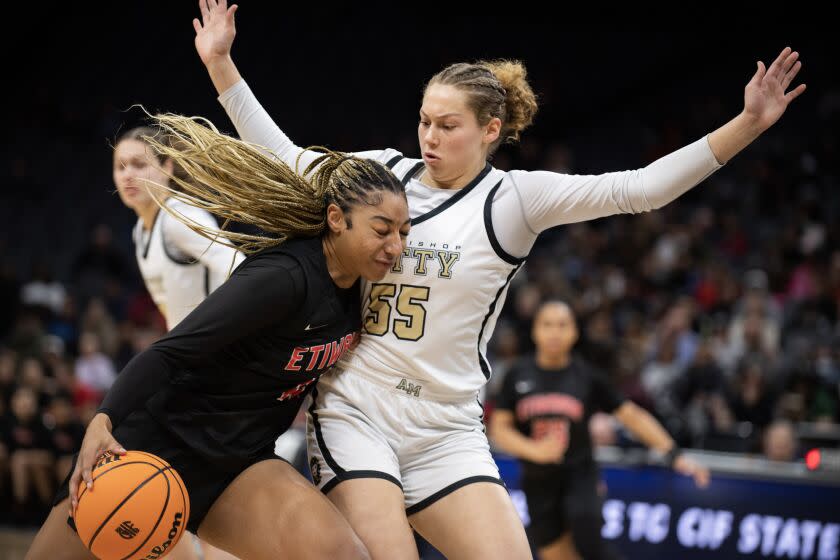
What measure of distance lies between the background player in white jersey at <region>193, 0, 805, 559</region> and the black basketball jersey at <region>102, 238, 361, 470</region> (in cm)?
19

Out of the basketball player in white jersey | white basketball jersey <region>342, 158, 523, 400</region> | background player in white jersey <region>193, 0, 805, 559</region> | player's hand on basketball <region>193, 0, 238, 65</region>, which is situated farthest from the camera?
the basketball player in white jersey

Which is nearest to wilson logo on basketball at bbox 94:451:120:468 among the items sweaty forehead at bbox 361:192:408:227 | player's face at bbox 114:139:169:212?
sweaty forehead at bbox 361:192:408:227

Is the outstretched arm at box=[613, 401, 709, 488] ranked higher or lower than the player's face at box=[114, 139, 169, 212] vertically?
lower

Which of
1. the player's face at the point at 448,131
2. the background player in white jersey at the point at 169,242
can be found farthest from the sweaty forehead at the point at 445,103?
the background player in white jersey at the point at 169,242

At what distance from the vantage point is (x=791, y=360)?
9945mm

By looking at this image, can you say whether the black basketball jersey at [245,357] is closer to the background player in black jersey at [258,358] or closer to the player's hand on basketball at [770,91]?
the background player in black jersey at [258,358]

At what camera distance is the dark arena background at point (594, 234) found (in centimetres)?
790

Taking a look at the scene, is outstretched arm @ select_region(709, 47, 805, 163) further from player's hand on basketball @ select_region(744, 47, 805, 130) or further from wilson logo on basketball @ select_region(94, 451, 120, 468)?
wilson logo on basketball @ select_region(94, 451, 120, 468)

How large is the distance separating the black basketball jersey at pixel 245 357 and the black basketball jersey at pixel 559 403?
3521 millimetres

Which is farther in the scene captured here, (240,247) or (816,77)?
(816,77)

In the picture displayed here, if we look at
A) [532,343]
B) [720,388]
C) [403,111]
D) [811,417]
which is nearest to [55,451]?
[532,343]

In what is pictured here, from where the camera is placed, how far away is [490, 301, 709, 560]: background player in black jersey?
6.85 m

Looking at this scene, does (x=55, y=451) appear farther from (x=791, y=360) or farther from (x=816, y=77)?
(x=816, y=77)

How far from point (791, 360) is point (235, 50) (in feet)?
33.2
